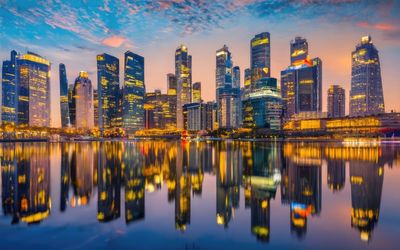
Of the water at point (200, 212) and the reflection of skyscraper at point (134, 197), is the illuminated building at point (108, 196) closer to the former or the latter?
the water at point (200, 212)

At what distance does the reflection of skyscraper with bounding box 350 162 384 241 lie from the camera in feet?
42.3

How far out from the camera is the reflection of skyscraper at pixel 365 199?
12898 millimetres

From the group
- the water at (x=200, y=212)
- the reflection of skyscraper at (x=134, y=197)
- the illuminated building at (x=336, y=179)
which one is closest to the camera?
the water at (x=200, y=212)

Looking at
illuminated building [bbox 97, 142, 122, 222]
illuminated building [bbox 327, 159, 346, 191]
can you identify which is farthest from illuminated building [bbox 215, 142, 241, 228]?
illuminated building [bbox 327, 159, 346, 191]

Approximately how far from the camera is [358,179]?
79.5 ft

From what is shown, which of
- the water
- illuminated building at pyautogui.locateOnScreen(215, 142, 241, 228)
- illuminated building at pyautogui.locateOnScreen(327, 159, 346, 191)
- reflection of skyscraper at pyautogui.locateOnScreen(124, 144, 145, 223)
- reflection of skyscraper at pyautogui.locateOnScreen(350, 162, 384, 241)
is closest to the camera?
the water

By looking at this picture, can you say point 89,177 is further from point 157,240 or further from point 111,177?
point 157,240

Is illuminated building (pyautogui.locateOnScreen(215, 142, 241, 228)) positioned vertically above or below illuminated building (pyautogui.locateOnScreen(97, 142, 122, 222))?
below

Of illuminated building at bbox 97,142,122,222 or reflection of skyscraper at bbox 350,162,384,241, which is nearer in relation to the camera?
reflection of skyscraper at bbox 350,162,384,241

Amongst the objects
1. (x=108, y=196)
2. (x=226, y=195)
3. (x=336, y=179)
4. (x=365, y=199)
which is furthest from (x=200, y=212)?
(x=336, y=179)

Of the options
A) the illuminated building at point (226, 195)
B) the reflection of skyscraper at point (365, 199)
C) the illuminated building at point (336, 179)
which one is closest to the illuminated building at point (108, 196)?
the illuminated building at point (226, 195)

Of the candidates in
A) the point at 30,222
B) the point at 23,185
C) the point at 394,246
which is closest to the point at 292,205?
the point at 394,246

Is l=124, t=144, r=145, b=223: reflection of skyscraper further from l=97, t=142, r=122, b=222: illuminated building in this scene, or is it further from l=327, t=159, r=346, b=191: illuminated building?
l=327, t=159, r=346, b=191: illuminated building

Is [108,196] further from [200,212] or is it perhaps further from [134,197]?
[200,212]
